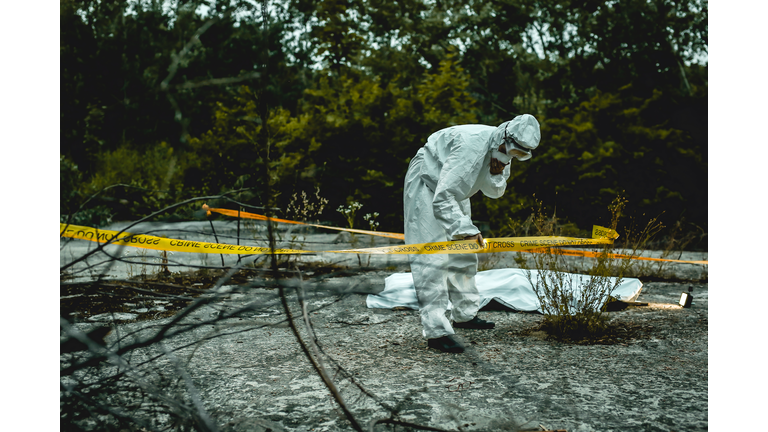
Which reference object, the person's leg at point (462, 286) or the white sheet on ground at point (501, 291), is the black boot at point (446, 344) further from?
the white sheet on ground at point (501, 291)

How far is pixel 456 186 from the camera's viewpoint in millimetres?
3314

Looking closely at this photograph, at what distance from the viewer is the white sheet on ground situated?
14.9 ft

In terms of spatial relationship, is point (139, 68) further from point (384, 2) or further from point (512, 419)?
point (384, 2)

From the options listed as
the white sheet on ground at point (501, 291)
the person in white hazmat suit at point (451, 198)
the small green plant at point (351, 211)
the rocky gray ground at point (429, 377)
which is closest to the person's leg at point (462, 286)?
the person in white hazmat suit at point (451, 198)

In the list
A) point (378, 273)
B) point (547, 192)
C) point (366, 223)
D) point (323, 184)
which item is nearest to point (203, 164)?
point (323, 184)

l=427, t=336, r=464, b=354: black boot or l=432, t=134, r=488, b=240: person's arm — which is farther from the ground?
l=432, t=134, r=488, b=240: person's arm

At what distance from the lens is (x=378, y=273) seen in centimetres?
627

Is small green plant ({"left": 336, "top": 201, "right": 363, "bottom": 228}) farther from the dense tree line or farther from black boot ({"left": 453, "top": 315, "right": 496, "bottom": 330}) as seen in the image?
black boot ({"left": 453, "top": 315, "right": 496, "bottom": 330})

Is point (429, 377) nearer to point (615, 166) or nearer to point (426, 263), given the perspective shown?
point (426, 263)

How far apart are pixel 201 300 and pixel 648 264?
5.77 m

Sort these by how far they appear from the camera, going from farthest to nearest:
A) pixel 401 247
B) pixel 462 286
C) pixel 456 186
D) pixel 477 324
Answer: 1. pixel 477 324
2. pixel 462 286
3. pixel 401 247
4. pixel 456 186

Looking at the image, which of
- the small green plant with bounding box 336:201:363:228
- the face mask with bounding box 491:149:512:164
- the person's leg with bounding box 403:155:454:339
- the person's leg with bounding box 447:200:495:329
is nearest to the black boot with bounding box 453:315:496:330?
the person's leg with bounding box 447:200:495:329

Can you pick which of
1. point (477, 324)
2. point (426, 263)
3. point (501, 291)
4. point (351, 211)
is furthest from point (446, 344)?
point (351, 211)

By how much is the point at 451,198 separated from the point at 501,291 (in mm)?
1812
